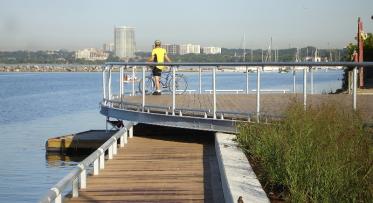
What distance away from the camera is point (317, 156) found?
7652mm

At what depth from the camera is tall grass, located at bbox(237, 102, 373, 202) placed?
22.3 ft

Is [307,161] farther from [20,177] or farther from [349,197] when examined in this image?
[20,177]

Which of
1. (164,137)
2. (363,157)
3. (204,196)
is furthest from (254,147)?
(164,137)

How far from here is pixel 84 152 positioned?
66.4ft

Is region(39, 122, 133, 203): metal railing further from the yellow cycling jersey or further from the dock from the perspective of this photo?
the yellow cycling jersey

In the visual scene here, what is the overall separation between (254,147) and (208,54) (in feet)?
134

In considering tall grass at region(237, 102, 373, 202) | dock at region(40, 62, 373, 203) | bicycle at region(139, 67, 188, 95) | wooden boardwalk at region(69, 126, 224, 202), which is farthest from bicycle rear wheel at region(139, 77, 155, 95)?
tall grass at region(237, 102, 373, 202)

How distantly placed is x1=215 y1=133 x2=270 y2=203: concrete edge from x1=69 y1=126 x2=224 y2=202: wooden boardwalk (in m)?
0.31

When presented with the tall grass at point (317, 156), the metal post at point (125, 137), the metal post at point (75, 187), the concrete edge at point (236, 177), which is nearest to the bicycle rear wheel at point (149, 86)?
the metal post at point (125, 137)

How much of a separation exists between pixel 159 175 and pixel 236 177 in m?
2.27

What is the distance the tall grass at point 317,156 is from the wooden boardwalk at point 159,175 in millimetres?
851

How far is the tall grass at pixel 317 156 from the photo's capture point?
6.79 m

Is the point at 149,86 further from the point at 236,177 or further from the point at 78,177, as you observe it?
the point at 236,177

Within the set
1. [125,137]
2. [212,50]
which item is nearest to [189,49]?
[212,50]
